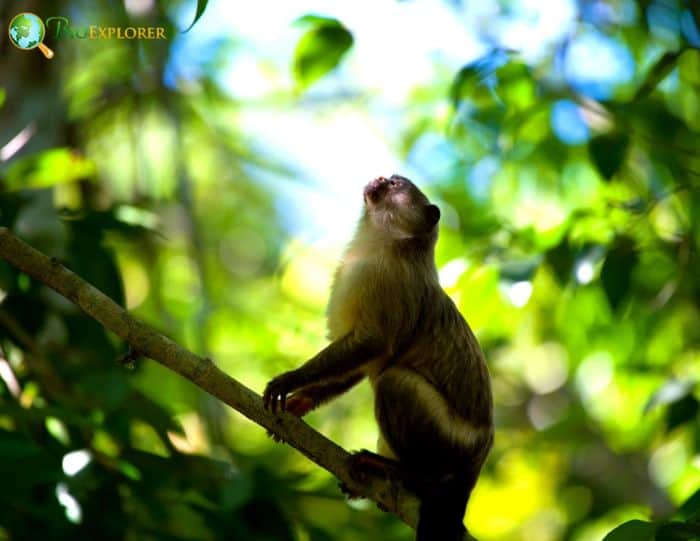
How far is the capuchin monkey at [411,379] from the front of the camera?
511 centimetres

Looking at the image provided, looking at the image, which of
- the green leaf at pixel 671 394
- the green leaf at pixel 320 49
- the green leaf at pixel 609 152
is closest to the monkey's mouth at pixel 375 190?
the green leaf at pixel 320 49

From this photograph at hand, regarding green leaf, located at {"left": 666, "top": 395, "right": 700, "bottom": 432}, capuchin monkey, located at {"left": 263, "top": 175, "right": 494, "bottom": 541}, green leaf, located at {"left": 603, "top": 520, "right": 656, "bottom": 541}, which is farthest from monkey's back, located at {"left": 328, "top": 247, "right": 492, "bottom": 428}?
green leaf, located at {"left": 603, "top": 520, "right": 656, "bottom": 541}

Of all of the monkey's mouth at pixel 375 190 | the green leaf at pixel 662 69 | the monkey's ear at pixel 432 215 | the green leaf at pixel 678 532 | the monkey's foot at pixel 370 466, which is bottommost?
the monkey's foot at pixel 370 466

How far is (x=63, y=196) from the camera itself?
1002 cm

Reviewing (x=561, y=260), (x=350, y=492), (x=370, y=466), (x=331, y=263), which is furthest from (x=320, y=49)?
(x=331, y=263)

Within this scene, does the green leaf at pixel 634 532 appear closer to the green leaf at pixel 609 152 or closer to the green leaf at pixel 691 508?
the green leaf at pixel 691 508

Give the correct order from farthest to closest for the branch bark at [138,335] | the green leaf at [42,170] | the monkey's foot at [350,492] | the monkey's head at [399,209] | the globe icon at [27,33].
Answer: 1. the globe icon at [27,33]
2. the monkey's head at [399,209]
3. the green leaf at [42,170]
4. the monkey's foot at [350,492]
5. the branch bark at [138,335]

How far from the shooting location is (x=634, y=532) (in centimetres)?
338

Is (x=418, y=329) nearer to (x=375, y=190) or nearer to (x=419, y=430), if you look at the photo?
(x=419, y=430)

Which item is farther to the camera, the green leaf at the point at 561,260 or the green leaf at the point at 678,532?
the green leaf at the point at 561,260

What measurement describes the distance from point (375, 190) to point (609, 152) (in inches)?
70.2

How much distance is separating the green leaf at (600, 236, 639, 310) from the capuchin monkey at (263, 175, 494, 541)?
848mm

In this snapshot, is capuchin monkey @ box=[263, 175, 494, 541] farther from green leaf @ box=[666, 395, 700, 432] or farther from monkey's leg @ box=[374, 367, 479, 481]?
green leaf @ box=[666, 395, 700, 432]

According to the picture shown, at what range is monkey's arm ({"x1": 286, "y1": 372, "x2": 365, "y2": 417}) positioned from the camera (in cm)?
563
